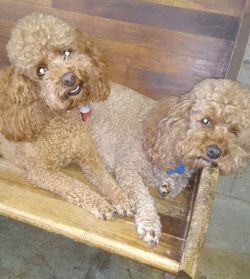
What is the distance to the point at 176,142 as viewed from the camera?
64.4 inches

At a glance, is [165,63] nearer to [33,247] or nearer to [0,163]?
[0,163]

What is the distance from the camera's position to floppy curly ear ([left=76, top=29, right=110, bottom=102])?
1.67 m

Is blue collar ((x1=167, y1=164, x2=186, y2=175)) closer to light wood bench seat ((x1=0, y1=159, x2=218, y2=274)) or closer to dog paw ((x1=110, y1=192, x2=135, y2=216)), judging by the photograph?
light wood bench seat ((x1=0, y1=159, x2=218, y2=274))

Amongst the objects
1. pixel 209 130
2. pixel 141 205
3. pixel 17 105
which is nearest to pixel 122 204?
pixel 141 205

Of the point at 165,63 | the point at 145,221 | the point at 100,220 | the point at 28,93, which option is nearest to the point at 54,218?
the point at 100,220

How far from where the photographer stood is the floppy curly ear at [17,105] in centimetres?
154

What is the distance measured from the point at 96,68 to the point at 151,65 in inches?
19.7

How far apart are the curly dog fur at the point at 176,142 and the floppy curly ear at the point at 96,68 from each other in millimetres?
240

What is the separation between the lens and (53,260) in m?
2.20

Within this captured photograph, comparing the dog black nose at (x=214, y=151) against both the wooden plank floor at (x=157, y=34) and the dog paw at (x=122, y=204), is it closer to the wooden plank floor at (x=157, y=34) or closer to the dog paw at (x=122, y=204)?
the dog paw at (x=122, y=204)

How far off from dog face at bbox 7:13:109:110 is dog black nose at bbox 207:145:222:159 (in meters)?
0.52

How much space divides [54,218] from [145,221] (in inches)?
13.1

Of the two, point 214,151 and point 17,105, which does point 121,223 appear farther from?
point 17,105

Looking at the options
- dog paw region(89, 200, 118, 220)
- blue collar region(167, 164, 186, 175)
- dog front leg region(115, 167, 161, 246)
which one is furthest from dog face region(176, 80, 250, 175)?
dog paw region(89, 200, 118, 220)
